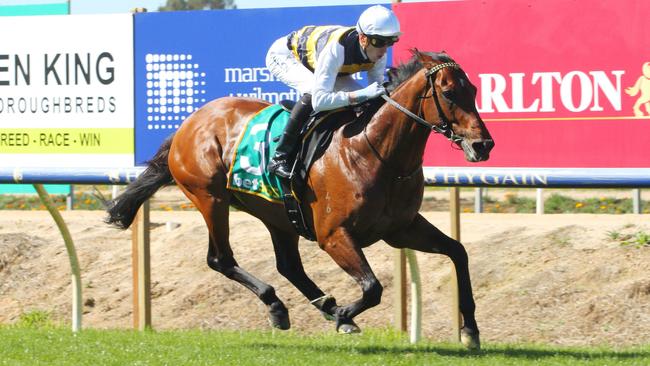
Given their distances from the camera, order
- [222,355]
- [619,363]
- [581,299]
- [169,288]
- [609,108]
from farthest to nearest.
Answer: [169,288] → [581,299] → [609,108] → [222,355] → [619,363]

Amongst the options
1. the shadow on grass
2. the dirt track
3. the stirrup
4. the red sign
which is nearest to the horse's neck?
the stirrup

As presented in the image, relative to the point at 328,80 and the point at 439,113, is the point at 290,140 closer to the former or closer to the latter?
the point at 328,80

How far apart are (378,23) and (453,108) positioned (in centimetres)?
65

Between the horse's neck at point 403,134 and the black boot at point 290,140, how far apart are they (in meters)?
0.44

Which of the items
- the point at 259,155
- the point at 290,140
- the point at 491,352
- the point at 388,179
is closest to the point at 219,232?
the point at 259,155

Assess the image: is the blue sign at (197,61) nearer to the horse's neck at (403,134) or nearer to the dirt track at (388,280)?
the dirt track at (388,280)

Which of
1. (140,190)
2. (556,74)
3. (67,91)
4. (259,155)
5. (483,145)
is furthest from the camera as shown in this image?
(67,91)

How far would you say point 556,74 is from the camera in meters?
8.50

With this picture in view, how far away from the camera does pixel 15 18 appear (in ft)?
32.2

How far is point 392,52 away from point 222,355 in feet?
8.81

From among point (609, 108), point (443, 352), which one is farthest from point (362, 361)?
point (609, 108)

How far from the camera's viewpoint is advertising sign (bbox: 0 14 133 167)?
9531mm

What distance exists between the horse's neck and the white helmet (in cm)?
28

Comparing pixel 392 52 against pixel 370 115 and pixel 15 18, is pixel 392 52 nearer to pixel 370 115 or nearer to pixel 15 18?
pixel 370 115
